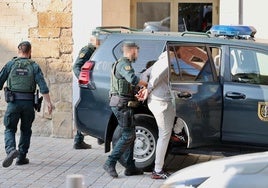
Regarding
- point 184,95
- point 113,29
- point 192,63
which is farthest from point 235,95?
point 113,29

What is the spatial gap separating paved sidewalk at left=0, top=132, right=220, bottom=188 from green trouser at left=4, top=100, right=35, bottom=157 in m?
0.32

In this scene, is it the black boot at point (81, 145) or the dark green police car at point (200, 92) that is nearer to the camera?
the dark green police car at point (200, 92)

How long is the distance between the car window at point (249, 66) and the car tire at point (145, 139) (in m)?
1.25

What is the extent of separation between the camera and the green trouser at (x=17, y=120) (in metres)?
9.09

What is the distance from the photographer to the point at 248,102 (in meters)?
8.39

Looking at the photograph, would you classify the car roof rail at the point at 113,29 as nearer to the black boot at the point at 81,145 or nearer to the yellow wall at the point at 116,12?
the yellow wall at the point at 116,12

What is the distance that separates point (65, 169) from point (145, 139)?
3.94ft

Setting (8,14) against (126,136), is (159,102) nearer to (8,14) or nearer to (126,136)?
(126,136)

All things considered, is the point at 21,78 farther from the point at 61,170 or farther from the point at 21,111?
the point at 61,170

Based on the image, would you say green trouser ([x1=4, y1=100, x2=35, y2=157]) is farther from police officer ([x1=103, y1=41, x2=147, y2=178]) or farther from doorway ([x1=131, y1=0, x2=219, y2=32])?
doorway ([x1=131, y1=0, x2=219, y2=32])

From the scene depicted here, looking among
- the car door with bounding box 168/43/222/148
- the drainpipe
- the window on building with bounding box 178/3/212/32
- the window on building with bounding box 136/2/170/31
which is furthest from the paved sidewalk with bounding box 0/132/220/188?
the window on building with bounding box 178/3/212/32

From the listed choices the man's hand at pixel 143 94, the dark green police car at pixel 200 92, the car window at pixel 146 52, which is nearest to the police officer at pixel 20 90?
the dark green police car at pixel 200 92

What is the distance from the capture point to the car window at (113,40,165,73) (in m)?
8.85

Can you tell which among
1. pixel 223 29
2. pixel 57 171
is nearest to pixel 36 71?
pixel 57 171
